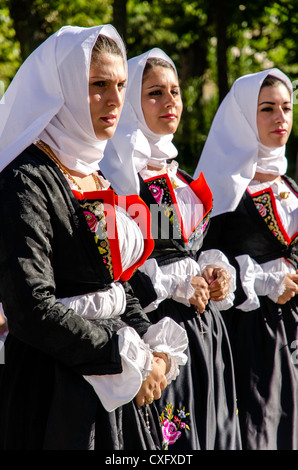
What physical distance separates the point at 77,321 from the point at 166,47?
13.1 m

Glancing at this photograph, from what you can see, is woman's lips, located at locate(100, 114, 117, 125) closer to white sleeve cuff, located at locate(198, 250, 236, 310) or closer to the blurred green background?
white sleeve cuff, located at locate(198, 250, 236, 310)

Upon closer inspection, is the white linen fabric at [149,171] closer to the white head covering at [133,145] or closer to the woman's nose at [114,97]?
the white head covering at [133,145]

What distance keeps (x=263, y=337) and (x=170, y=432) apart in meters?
1.00

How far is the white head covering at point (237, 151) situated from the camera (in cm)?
367

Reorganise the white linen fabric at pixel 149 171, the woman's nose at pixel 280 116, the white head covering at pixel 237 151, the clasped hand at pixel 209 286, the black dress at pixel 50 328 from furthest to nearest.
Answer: the woman's nose at pixel 280 116
the white head covering at pixel 237 151
the clasped hand at pixel 209 286
the white linen fabric at pixel 149 171
the black dress at pixel 50 328

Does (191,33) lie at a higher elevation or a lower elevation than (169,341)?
higher

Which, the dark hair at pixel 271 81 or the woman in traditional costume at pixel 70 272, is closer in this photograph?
the woman in traditional costume at pixel 70 272

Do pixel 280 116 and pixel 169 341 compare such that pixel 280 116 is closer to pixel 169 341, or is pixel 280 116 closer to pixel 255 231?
pixel 255 231

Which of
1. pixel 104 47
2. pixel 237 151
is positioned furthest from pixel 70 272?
pixel 237 151

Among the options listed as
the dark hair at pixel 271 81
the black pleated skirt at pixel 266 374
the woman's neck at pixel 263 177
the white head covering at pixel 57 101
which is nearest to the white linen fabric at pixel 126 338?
the white head covering at pixel 57 101

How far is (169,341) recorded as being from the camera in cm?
229

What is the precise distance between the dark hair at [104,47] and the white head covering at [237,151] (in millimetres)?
1494

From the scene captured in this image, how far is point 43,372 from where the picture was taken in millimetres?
2045
